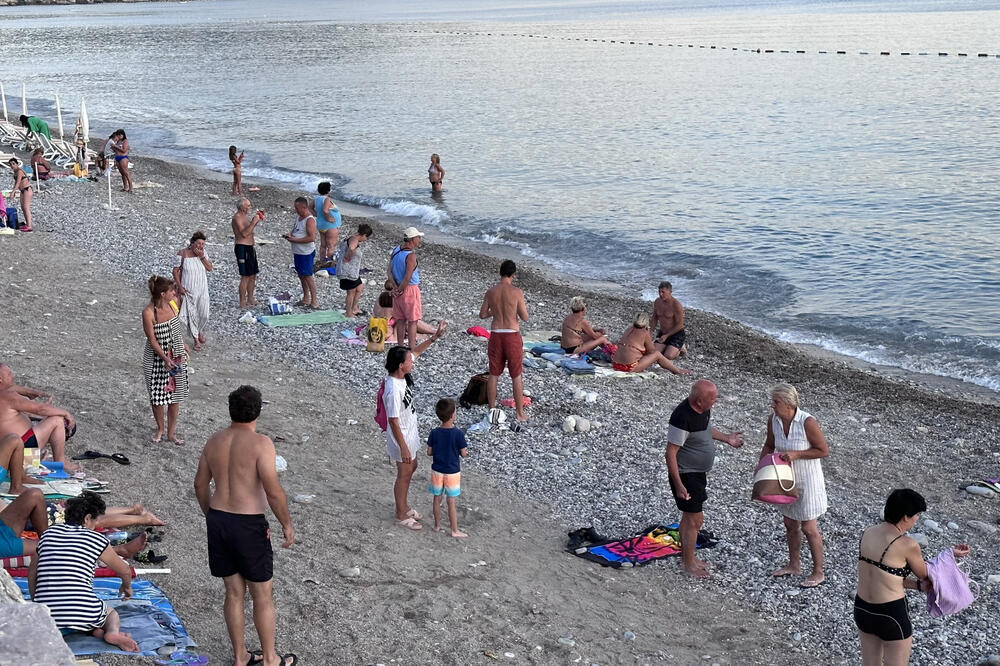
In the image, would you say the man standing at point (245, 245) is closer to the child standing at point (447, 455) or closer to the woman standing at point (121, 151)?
the child standing at point (447, 455)

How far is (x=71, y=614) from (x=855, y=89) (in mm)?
54458

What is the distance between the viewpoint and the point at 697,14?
130 meters

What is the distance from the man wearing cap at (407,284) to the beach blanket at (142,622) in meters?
6.37

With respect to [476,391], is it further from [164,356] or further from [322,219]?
[322,219]

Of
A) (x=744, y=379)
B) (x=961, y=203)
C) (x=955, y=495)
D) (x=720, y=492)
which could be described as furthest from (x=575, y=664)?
(x=961, y=203)

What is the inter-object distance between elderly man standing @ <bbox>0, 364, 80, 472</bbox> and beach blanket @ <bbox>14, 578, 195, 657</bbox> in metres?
1.79

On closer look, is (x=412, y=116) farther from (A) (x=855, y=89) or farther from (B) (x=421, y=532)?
(B) (x=421, y=532)

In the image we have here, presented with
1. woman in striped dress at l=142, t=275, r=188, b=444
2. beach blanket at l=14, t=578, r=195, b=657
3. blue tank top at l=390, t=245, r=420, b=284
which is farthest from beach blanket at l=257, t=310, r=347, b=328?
beach blanket at l=14, t=578, r=195, b=657

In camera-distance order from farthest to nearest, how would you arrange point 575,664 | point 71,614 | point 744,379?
point 744,379 → point 575,664 → point 71,614

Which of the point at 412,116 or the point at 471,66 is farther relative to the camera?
the point at 471,66

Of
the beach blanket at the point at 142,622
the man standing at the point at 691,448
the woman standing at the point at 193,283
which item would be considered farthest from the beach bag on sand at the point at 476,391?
the beach blanket at the point at 142,622

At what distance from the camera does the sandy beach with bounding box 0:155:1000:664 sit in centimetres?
748

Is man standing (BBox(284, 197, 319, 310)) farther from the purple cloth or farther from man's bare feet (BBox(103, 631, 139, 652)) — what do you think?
the purple cloth

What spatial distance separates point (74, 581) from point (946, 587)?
214 inches
